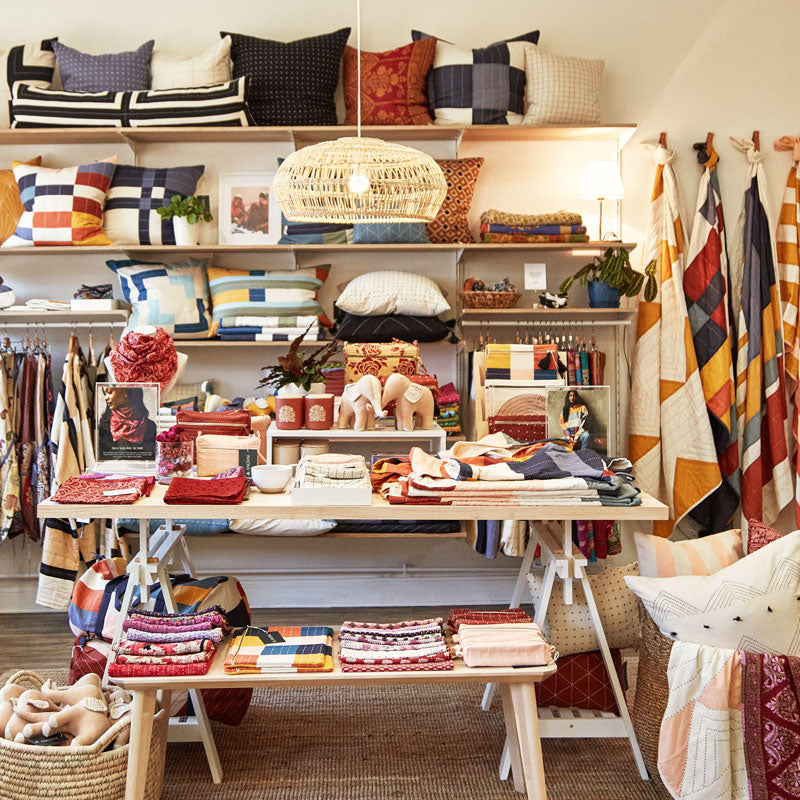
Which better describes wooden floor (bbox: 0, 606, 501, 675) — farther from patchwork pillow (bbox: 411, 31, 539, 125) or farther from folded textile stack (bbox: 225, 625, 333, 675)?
patchwork pillow (bbox: 411, 31, 539, 125)

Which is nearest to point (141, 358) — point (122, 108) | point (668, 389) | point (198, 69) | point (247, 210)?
point (247, 210)

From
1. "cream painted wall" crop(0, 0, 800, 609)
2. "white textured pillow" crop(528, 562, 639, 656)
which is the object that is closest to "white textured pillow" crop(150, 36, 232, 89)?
"cream painted wall" crop(0, 0, 800, 609)

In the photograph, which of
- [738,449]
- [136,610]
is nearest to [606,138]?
[738,449]

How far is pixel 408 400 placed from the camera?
9.57ft

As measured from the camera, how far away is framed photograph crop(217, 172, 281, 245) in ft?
13.3

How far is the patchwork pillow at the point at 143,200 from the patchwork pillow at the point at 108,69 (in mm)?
373

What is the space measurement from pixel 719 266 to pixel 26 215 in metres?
3.27

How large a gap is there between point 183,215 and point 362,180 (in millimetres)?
1720

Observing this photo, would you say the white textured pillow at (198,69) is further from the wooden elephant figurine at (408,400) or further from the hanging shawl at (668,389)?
the hanging shawl at (668,389)

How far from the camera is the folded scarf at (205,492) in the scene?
2205mm

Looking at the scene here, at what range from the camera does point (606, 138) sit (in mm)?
4055

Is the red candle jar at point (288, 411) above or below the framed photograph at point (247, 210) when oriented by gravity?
below

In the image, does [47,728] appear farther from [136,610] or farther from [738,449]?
[738,449]

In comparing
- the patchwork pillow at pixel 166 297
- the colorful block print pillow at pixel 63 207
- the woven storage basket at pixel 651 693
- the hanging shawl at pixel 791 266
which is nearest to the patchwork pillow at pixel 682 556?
the woven storage basket at pixel 651 693
